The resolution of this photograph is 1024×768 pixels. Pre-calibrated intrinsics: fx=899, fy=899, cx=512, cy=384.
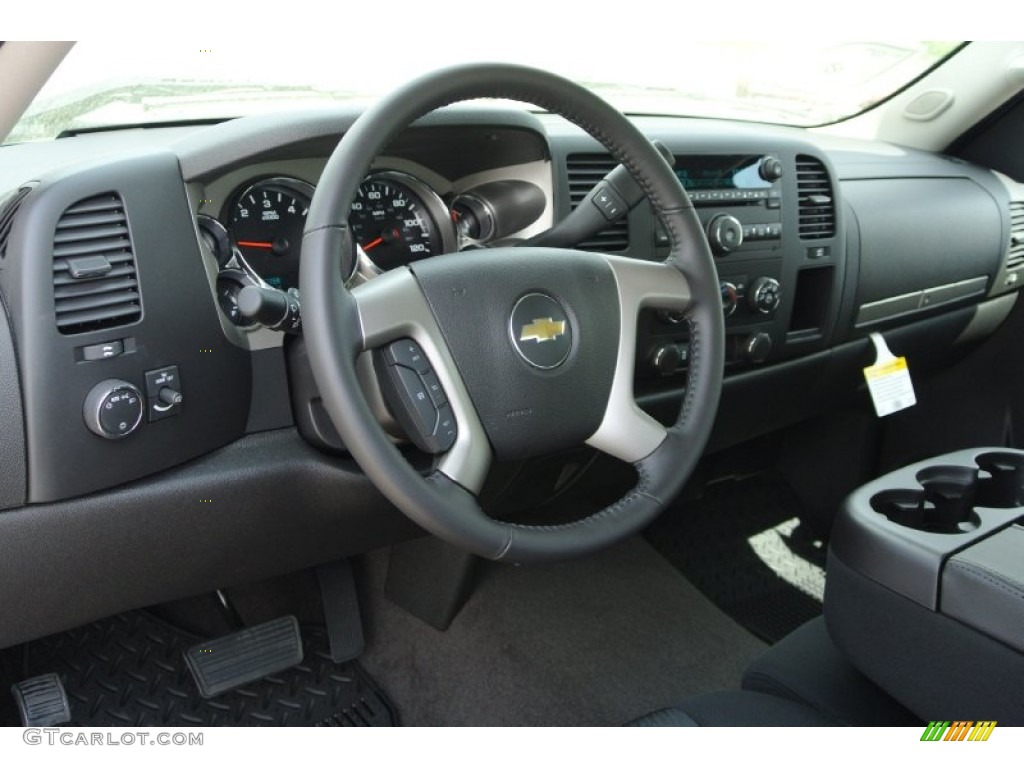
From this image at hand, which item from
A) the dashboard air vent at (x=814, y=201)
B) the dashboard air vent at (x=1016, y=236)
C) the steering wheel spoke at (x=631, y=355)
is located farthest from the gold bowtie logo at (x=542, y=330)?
the dashboard air vent at (x=1016, y=236)

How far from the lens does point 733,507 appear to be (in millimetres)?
2393

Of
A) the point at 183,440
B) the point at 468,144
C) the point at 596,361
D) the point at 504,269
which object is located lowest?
the point at 183,440

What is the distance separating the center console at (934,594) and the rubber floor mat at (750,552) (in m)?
0.80

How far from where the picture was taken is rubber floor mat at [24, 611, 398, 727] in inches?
65.3

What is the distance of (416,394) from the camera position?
106cm

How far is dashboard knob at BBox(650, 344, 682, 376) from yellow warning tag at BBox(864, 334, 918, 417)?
2.57 ft

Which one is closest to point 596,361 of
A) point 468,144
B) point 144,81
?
point 468,144

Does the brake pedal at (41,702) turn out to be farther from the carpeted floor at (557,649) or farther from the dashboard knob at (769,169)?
the dashboard knob at (769,169)

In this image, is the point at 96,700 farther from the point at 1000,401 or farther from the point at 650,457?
the point at 1000,401

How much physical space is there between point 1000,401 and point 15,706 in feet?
8.24

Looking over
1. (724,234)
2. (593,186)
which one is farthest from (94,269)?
(724,234)

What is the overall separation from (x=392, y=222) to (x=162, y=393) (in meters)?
0.44
